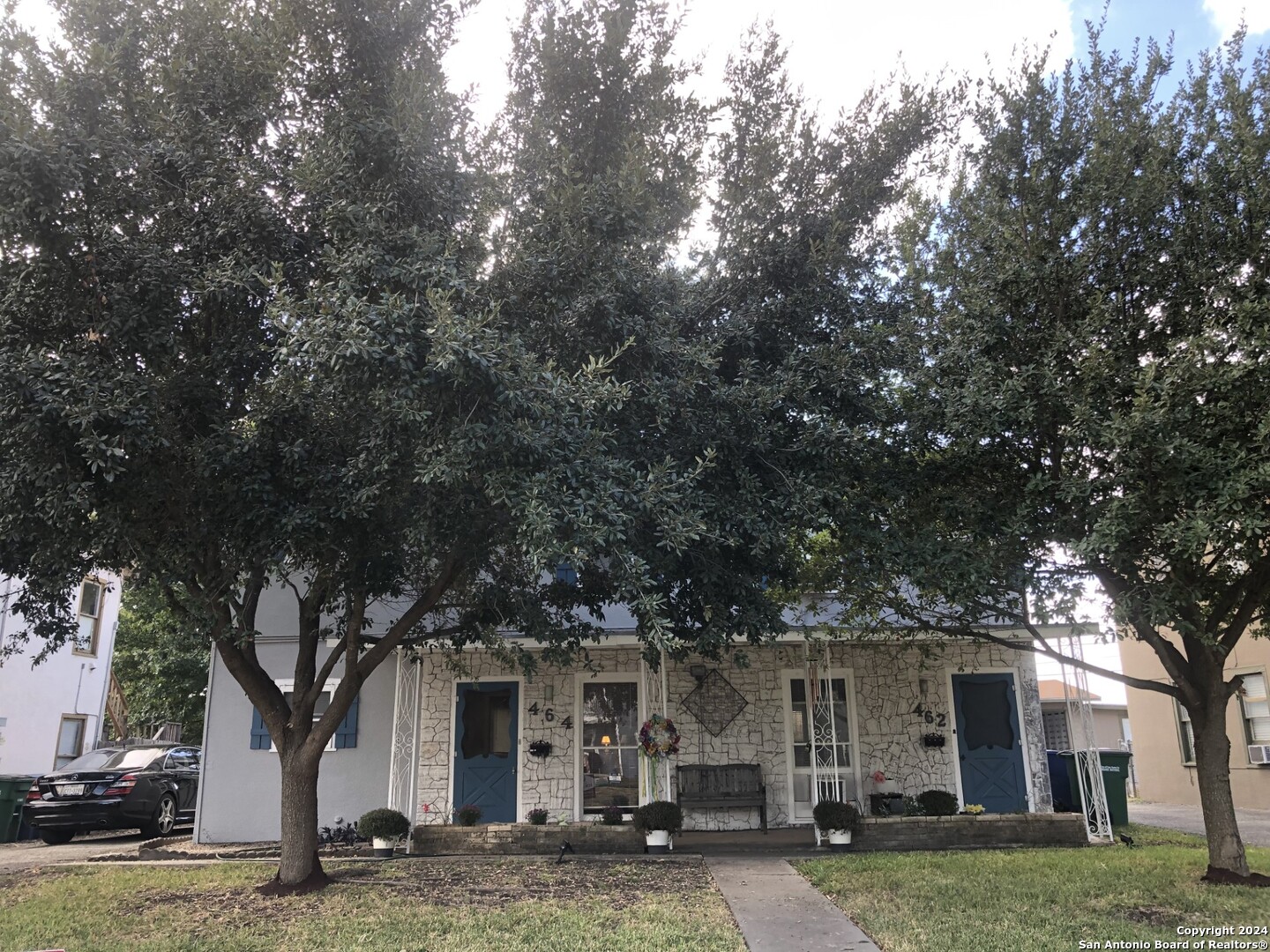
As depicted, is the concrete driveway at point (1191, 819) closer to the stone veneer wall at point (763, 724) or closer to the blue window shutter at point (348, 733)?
the stone veneer wall at point (763, 724)

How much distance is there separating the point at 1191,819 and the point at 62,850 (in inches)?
661

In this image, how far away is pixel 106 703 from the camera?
20766mm

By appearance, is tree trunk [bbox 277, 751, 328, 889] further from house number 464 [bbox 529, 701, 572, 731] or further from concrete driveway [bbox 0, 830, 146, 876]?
house number 464 [bbox 529, 701, 572, 731]

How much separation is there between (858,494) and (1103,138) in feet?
11.7

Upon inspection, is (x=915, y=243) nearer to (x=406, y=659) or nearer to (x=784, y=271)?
(x=784, y=271)

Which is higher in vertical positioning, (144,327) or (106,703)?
(144,327)

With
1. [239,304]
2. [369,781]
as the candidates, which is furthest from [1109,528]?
[369,781]

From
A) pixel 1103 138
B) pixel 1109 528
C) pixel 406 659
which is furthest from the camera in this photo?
pixel 406 659

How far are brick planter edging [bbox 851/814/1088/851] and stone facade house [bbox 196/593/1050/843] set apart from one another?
1.21 m

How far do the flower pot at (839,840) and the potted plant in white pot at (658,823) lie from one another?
1.76m

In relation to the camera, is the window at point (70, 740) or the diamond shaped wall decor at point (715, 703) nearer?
the diamond shaped wall decor at point (715, 703)

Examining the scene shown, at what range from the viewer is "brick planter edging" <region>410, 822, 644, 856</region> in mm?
10969

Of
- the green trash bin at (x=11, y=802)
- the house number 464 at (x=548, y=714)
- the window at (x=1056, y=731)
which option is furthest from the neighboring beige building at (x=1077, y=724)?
the green trash bin at (x=11, y=802)

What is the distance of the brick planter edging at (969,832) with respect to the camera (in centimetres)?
1091
